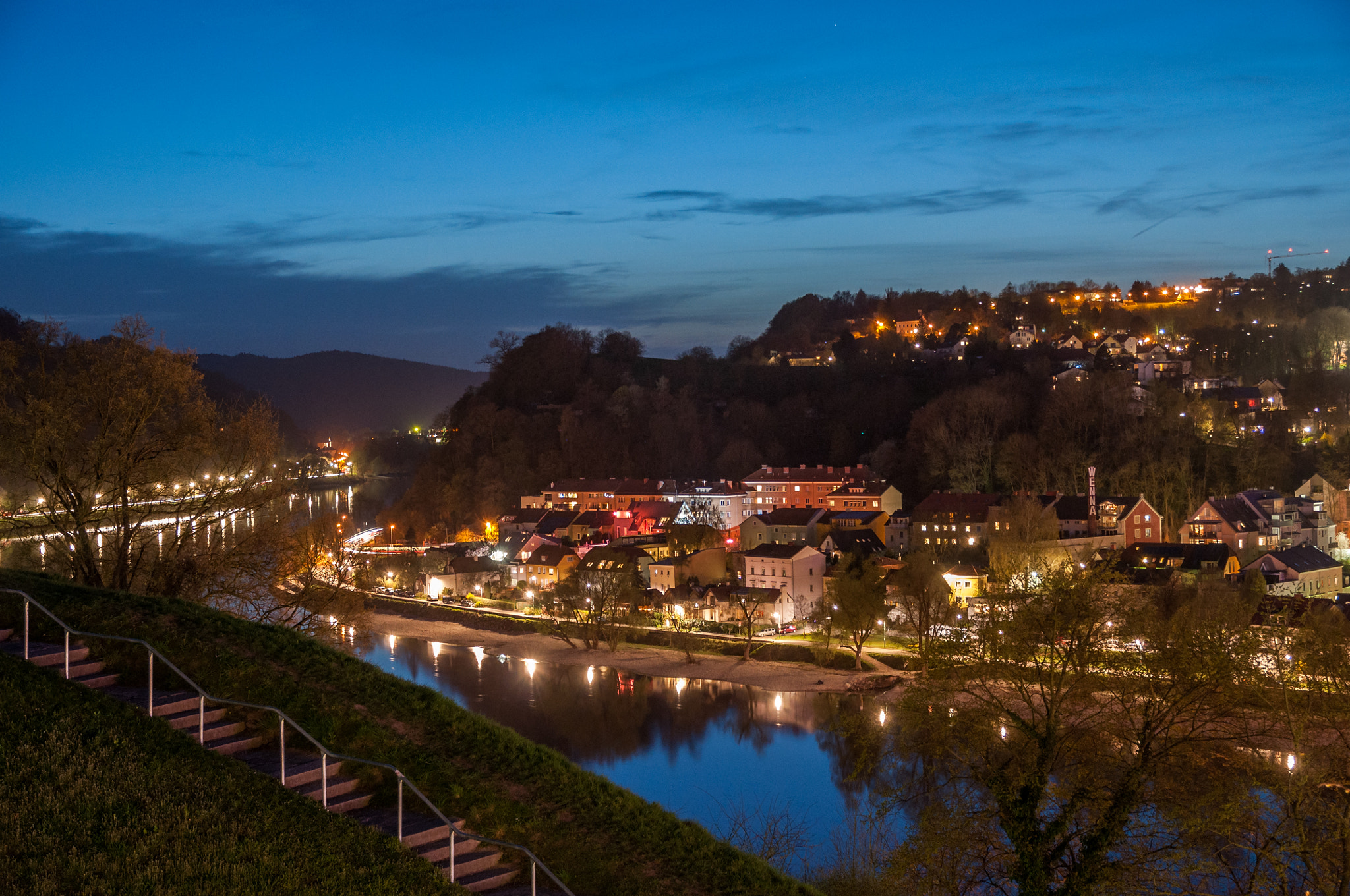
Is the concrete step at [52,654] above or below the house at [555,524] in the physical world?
above

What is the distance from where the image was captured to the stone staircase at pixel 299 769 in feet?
12.1

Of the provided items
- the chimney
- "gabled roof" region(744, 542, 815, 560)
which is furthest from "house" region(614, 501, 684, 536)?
the chimney

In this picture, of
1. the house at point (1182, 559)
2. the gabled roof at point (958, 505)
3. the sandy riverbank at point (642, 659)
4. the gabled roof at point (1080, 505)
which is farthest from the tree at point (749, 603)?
the gabled roof at point (1080, 505)

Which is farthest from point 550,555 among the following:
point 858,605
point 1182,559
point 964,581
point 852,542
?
point 1182,559

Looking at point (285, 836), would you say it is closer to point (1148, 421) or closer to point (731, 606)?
point (731, 606)

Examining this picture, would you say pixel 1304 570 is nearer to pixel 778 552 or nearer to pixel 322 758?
pixel 778 552

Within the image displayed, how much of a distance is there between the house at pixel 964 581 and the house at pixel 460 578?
10013mm

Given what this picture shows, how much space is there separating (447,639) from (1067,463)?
16132mm

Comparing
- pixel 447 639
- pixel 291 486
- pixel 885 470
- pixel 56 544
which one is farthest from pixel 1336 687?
pixel 885 470

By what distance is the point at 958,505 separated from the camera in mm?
23891

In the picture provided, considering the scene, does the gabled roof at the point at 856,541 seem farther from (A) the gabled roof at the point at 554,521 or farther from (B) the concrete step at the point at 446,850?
(B) the concrete step at the point at 446,850

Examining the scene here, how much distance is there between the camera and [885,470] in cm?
3077

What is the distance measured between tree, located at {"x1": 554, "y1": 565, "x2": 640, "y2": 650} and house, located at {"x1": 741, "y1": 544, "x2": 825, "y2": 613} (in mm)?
2297

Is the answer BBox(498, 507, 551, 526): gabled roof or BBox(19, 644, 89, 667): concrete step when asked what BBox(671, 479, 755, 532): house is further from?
BBox(19, 644, 89, 667): concrete step
